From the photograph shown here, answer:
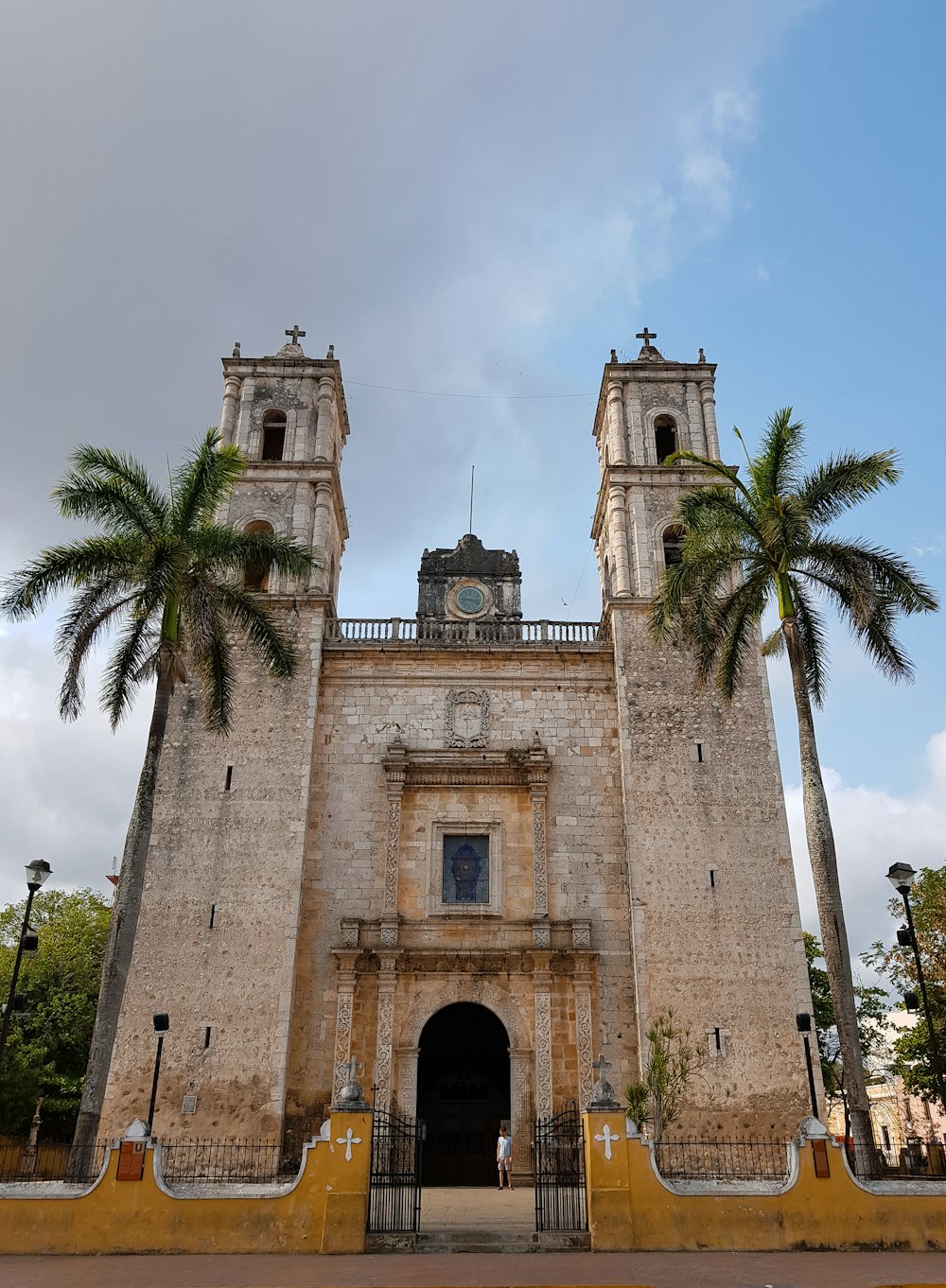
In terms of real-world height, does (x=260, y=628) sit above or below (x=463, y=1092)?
above

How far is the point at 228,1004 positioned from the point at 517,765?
753cm

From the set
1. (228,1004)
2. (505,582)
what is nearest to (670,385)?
(505,582)

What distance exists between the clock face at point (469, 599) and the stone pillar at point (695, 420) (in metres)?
7.15

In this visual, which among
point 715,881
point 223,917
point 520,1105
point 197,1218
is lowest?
point 197,1218

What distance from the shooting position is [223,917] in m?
20.1

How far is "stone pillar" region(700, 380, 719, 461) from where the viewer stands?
84.9 ft

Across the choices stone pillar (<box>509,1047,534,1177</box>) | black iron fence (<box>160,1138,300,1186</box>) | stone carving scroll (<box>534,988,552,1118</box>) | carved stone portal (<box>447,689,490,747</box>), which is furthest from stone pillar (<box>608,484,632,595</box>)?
black iron fence (<box>160,1138,300,1186</box>)

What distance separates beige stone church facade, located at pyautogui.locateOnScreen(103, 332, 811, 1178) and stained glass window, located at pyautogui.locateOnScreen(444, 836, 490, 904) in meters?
0.05

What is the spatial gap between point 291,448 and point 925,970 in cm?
2000

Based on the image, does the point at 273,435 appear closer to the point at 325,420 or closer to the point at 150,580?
the point at 325,420

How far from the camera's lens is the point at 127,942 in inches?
604

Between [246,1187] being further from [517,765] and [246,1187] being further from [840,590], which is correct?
[840,590]

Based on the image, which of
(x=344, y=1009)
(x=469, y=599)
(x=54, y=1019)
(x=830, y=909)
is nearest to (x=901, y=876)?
(x=830, y=909)

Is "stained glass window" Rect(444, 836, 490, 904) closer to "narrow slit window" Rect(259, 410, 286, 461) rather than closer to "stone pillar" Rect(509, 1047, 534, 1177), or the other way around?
"stone pillar" Rect(509, 1047, 534, 1177)
